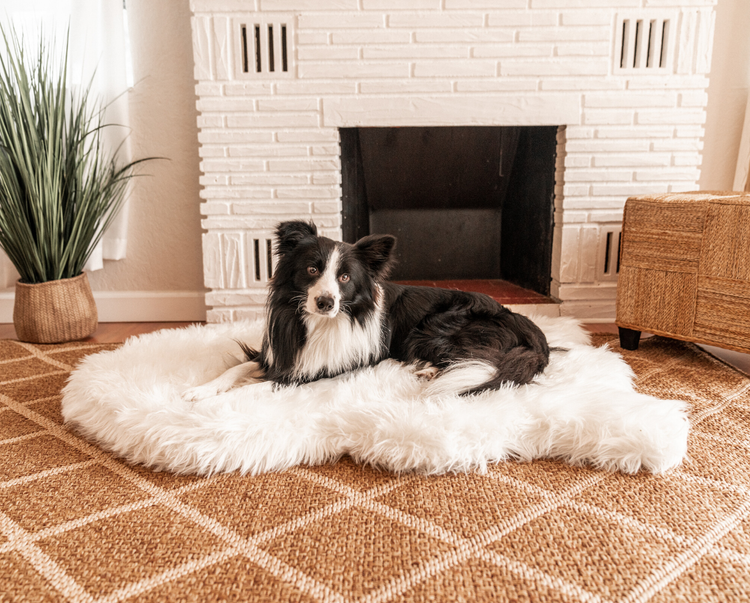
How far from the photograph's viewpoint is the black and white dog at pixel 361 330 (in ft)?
5.25

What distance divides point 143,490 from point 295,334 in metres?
0.61

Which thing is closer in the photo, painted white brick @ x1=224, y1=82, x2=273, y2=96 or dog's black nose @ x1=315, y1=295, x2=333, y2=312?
dog's black nose @ x1=315, y1=295, x2=333, y2=312

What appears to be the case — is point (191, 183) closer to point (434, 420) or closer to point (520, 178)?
point (520, 178)

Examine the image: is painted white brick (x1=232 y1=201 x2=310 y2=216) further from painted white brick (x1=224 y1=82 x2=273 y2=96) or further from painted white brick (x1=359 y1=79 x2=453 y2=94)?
painted white brick (x1=359 y1=79 x2=453 y2=94)

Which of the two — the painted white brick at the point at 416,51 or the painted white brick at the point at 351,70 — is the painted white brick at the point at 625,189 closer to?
the painted white brick at the point at 416,51

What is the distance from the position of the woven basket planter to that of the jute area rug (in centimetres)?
110

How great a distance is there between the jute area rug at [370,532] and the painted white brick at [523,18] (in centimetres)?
194

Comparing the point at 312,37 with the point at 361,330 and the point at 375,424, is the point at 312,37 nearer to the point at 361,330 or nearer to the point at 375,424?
the point at 361,330

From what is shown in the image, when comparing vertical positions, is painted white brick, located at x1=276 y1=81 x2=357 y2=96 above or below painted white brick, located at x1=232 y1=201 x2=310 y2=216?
above

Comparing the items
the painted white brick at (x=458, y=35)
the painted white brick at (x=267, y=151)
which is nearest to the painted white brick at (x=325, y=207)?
the painted white brick at (x=267, y=151)

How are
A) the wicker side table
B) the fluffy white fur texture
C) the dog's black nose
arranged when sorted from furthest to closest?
1. the wicker side table
2. the dog's black nose
3. the fluffy white fur texture

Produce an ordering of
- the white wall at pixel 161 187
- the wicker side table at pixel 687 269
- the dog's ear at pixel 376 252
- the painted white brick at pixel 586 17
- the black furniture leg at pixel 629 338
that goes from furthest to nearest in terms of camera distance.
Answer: the white wall at pixel 161 187, the painted white brick at pixel 586 17, the black furniture leg at pixel 629 338, the wicker side table at pixel 687 269, the dog's ear at pixel 376 252

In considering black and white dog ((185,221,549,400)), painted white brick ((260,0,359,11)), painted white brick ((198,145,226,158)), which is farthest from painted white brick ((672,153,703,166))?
Answer: painted white brick ((198,145,226,158))

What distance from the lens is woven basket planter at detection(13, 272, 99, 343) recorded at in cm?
244
